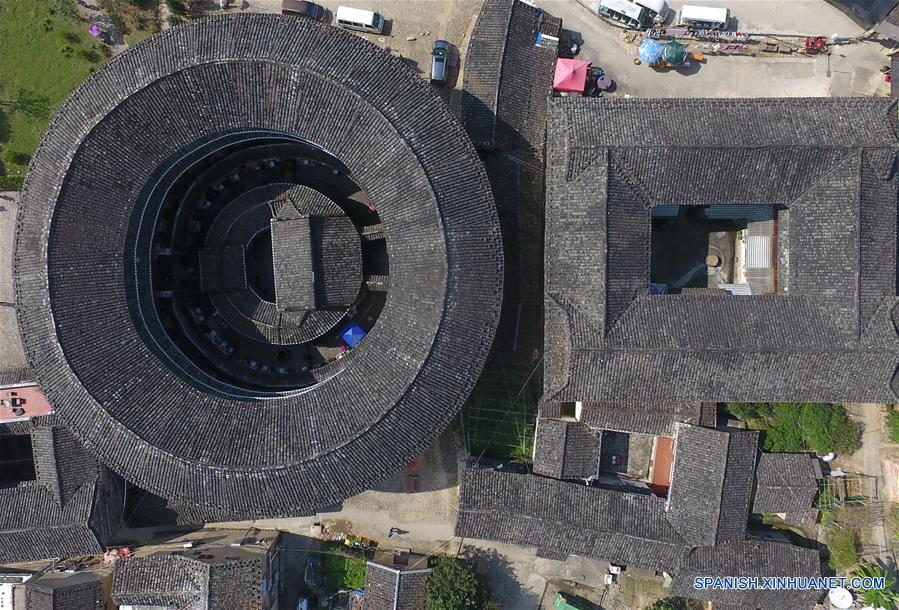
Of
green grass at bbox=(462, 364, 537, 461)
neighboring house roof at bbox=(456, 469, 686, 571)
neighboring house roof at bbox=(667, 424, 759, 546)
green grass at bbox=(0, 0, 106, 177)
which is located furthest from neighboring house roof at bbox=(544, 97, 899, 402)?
green grass at bbox=(0, 0, 106, 177)

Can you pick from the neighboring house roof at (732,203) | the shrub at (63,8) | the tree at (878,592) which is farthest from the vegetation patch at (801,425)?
the shrub at (63,8)

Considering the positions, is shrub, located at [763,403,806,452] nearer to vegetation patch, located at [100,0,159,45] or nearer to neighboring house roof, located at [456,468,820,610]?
neighboring house roof, located at [456,468,820,610]

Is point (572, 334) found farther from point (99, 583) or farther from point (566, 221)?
point (99, 583)

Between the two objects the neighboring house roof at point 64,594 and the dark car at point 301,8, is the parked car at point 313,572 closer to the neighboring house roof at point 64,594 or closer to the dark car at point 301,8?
the neighboring house roof at point 64,594

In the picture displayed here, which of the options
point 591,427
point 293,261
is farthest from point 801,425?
point 293,261

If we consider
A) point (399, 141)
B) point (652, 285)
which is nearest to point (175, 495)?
point (399, 141)
